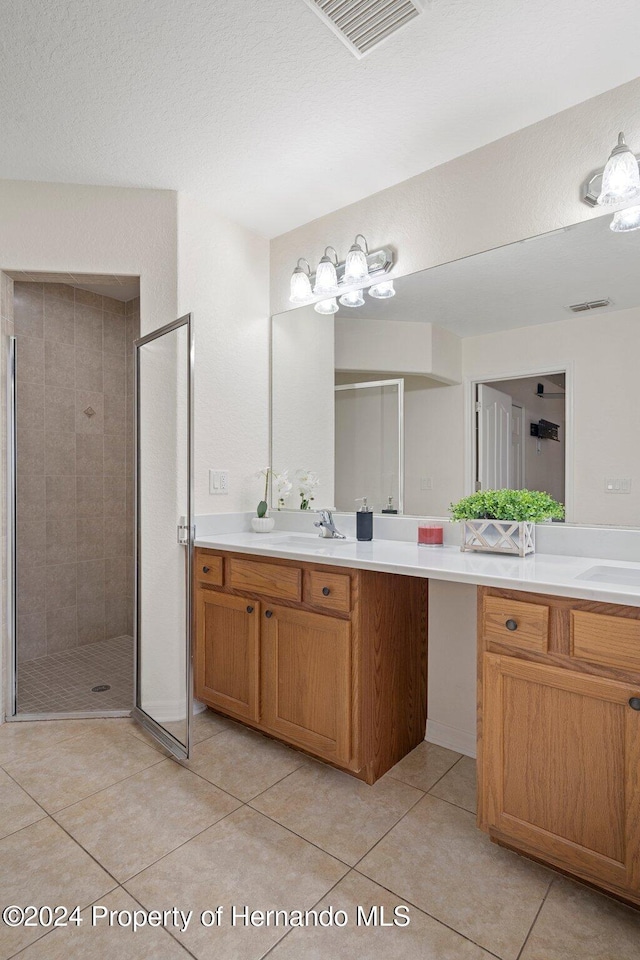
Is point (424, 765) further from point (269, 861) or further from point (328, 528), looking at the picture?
point (328, 528)

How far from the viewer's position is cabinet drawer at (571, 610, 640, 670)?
1.29 m

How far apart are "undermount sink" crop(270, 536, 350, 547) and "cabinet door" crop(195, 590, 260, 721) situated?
360 millimetres

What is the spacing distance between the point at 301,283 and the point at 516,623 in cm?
197

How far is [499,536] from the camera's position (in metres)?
1.92

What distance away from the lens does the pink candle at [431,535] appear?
2.21 meters

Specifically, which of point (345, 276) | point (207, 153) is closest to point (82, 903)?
point (345, 276)

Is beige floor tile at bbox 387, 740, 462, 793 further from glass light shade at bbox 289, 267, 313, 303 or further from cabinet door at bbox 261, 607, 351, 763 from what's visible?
glass light shade at bbox 289, 267, 313, 303

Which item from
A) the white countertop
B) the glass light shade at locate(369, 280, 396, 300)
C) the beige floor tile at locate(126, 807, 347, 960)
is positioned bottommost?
the beige floor tile at locate(126, 807, 347, 960)

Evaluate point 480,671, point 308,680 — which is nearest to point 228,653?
point 308,680

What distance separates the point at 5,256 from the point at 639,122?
8.67 feet

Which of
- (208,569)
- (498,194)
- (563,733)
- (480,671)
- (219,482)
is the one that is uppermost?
(498,194)

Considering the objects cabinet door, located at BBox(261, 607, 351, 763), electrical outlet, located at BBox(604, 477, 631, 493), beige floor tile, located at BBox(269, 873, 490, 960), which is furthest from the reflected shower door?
electrical outlet, located at BBox(604, 477, 631, 493)

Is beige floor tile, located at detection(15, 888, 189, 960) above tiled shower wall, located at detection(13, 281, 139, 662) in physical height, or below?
below

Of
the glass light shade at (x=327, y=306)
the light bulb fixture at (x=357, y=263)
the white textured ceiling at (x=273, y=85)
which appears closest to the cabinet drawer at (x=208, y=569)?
the glass light shade at (x=327, y=306)
